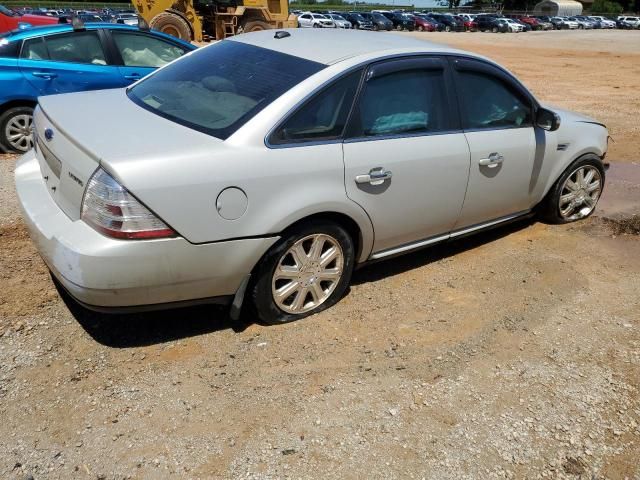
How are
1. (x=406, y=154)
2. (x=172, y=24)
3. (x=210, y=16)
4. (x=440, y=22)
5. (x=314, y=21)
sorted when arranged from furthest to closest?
(x=440, y=22), (x=314, y=21), (x=210, y=16), (x=172, y=24), (x=406, y=154)

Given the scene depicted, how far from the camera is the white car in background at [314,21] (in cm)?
4297

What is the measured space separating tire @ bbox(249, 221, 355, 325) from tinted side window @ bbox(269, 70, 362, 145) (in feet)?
1.63

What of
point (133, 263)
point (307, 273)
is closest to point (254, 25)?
point (307, 273)

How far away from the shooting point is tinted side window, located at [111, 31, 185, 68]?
6.96 meters

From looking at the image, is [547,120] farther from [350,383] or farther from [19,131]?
[19,131]

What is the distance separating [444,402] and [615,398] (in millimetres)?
921

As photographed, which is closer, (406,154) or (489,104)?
(406,154)

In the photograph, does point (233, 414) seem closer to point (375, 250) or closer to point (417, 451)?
point (417, 451)

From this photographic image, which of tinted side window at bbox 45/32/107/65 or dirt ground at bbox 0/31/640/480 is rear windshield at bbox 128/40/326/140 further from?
tinted side window at bbox 45/32/107/65

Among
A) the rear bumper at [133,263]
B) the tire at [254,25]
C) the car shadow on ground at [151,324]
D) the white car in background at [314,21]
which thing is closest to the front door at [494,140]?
the rear bumper at [133,263]

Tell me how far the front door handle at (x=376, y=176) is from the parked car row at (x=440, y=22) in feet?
138

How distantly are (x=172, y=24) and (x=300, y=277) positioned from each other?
20516 millimetres

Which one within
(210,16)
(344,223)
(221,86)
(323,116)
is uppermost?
(221,86)

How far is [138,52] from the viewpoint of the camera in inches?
278
